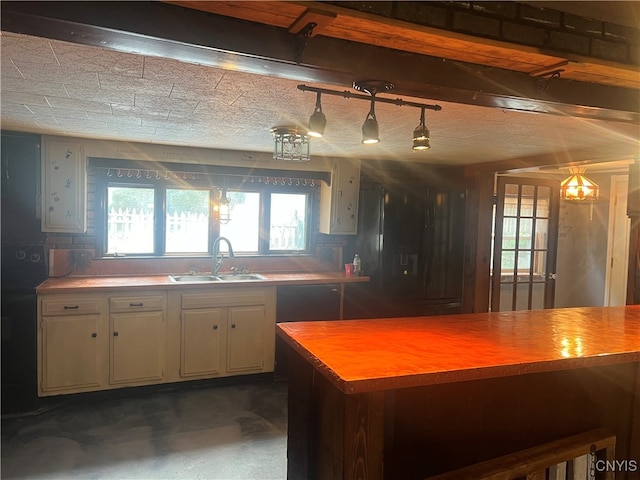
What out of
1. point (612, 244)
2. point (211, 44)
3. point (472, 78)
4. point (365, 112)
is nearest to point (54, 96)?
point (211, 44)

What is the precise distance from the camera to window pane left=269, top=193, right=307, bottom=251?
15.0ft

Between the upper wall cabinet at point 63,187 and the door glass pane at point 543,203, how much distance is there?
15.0 ft

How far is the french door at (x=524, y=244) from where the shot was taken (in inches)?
192

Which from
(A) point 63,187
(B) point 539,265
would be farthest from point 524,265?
(A) point 63,187

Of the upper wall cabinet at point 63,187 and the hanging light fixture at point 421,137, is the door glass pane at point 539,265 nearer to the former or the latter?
the hanging light fixture at point 421,137

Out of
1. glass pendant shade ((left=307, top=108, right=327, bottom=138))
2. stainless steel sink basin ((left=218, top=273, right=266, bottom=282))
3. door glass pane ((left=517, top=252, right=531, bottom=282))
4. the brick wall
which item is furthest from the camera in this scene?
door glass pane ((left=517, top=252, right=531, bottom=282))

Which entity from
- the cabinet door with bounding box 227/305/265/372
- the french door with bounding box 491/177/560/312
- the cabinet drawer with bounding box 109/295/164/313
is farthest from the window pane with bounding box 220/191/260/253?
the french door with bounding box 491/177/560/312

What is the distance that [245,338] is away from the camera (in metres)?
3.87

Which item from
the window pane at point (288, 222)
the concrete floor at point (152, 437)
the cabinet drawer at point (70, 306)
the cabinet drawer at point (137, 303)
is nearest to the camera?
the concrete floor at point (152, 437)

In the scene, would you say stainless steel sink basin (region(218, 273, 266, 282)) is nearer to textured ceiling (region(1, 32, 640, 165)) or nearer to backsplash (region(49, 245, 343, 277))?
backsplash (region(49, 245, 343, 277))

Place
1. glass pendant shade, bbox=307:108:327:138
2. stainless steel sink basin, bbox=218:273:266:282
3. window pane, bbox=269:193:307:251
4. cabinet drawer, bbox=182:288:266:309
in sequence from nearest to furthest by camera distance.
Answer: glass pendant shade, bbox=307:108:327:138 < cabinet drawer, bbox=182:288:266:309 < stainless steel sink basin, bbox=218:273:266:282 < window pane, bbox=269:193:307:251

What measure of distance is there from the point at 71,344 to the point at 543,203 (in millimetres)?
4839

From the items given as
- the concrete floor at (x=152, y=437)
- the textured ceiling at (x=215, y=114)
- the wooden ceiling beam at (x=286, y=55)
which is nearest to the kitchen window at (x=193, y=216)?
the textured ceiling at (x=215, y=114)

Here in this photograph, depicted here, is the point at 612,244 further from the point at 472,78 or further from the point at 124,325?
the point at 124,325
